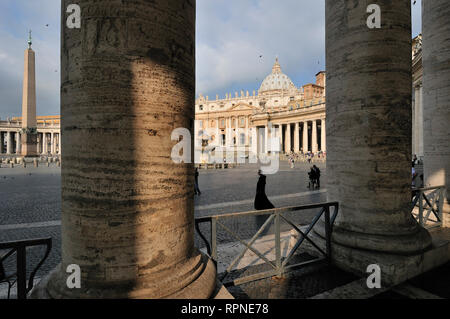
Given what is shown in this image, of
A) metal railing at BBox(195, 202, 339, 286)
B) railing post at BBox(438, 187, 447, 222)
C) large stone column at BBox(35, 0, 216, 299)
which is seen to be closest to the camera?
large stone column at BBox(35, 0, 216, 299)

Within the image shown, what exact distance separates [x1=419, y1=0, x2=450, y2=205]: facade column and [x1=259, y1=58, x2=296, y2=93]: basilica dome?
363ft

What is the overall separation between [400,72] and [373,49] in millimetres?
479

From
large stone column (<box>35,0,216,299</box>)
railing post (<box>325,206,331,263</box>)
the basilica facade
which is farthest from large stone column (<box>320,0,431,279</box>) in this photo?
the basilica facade

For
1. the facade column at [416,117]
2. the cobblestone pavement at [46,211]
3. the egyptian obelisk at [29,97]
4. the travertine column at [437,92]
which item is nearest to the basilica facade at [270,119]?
the egyptian obelisk at [29,97]

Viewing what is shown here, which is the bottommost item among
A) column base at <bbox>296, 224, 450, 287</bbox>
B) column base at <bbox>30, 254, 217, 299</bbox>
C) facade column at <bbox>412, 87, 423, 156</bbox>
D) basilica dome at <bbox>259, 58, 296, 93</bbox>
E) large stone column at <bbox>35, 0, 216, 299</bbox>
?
column base at <bbox>296, 224, 450, 287</bbox>

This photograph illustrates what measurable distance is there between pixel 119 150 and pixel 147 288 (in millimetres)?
963

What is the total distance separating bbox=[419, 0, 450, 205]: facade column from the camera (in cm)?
558

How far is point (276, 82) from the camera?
117 meters

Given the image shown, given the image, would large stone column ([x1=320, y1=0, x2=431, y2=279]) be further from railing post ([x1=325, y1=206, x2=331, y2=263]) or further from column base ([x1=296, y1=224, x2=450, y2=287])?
railing post ([x1=325, y1=206, x2=331, y2=263])

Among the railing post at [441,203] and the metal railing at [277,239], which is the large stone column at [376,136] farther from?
the railing post at [441,203]

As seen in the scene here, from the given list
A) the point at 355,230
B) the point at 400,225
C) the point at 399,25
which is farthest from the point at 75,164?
the point at 399,25

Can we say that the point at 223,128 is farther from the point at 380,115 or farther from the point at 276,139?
the point at 380,115

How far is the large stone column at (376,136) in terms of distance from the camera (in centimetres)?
353

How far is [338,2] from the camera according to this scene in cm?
384
